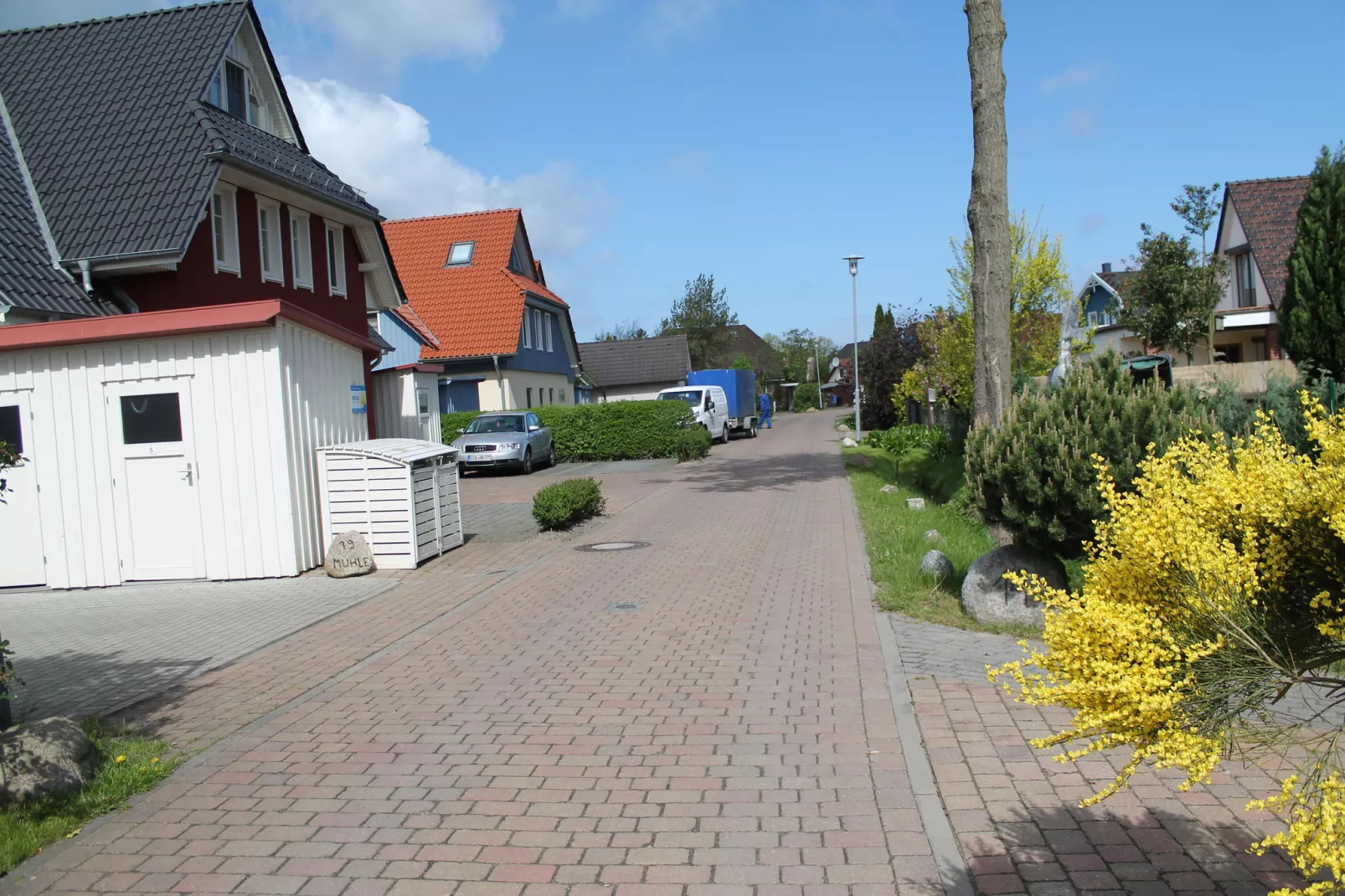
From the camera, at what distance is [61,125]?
→ 1582 centimetres

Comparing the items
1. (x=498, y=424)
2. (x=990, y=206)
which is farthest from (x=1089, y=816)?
(x=498, y=424)

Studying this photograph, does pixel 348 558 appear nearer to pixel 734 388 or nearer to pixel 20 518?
Answer: pixel 20 518

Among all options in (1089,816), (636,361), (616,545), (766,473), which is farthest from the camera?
(636,361)

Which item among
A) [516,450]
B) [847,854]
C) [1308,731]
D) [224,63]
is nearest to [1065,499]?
[1308,731]

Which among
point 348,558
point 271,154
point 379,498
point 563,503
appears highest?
point 271,154

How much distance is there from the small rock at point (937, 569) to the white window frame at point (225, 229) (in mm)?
11090

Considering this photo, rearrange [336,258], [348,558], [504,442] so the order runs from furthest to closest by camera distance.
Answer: [504,442] → [336,258] → [348,558]

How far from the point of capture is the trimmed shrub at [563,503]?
1427 cm

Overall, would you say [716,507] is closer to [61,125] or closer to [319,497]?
[319,497]

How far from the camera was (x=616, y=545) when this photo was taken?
13219 millimetres

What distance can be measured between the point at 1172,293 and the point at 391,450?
27.6m

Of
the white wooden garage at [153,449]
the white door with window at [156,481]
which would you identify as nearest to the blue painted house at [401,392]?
the white wooden garage at [153,449]

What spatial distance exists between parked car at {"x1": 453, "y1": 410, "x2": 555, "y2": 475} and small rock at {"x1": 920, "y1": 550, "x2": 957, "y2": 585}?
16.7 meters

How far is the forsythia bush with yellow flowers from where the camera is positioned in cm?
274
